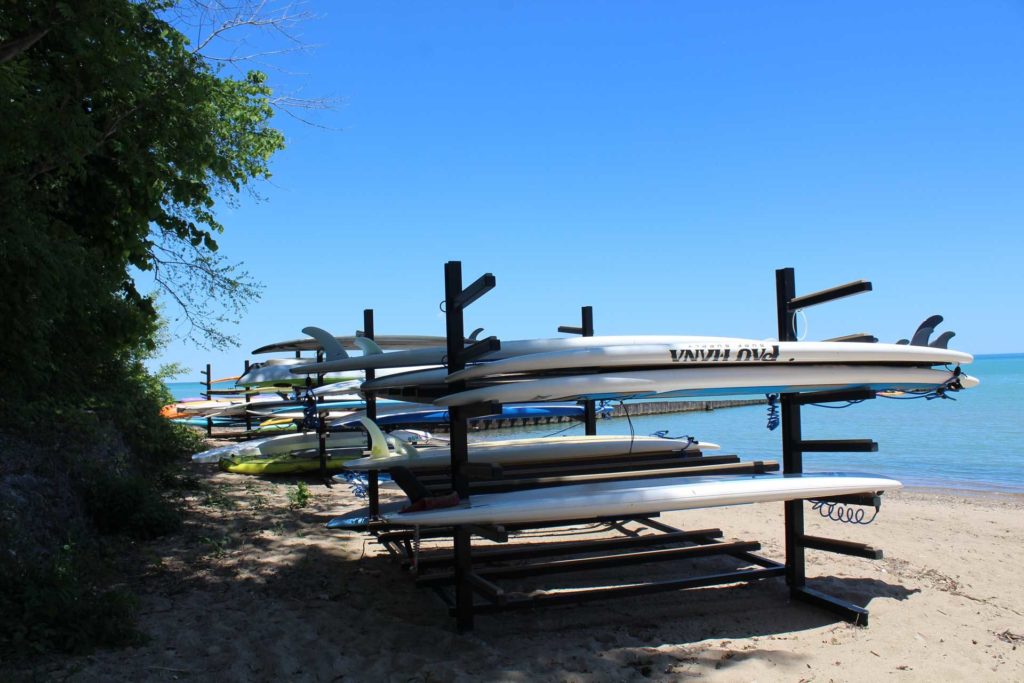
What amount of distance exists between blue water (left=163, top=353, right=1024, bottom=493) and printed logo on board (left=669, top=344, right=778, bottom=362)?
11.4 m

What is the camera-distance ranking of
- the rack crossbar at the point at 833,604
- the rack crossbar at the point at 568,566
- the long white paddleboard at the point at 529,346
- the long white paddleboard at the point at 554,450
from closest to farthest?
the rack crossbar at the point at 833,604 < the long white paddleboard at the point at 529,346 < the rack crossbar at the point at 568,566 < the long white paddleboard at the point at 554,450

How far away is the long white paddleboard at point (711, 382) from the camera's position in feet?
13.8

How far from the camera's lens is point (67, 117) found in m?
5.64

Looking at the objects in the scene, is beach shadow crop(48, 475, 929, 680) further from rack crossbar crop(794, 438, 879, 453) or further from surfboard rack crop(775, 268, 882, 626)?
rack crossbar crop(794, 438, 879, 453)

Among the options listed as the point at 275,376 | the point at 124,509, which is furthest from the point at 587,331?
the point at 275,376

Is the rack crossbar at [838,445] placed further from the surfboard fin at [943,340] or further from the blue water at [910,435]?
the blue water at [910,435]

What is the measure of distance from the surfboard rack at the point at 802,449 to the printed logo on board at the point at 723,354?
595mm

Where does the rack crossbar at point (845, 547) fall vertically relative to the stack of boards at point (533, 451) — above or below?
below

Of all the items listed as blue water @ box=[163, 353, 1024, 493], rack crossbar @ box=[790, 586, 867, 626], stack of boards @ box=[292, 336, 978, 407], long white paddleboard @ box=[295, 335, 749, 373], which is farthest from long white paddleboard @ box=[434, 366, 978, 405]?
blue water @ box=[163, 353, 1024, 493]

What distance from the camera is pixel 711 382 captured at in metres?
4.54

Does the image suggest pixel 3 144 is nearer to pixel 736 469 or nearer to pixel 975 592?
pixel 736 469

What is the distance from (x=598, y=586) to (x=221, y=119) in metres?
6.86

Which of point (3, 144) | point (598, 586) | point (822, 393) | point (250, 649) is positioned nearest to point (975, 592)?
point (822, 393)

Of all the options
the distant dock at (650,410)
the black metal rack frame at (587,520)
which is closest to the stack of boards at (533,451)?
the black metal rack frame at (587,520)
